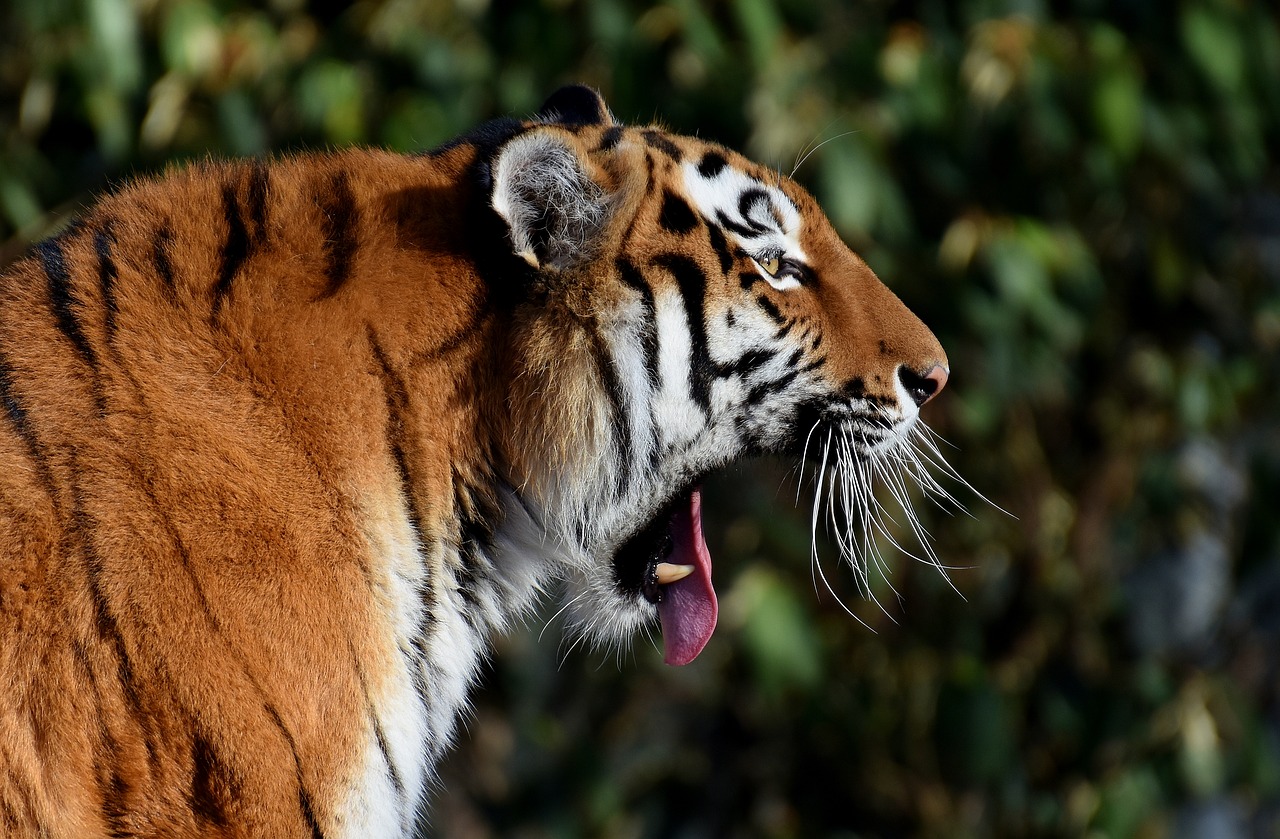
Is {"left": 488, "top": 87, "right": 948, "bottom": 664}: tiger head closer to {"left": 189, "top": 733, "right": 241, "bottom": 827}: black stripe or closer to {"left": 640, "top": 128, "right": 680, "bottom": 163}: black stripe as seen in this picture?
{"left": 640, "top": 128, "right": 680, "bottom": 163}: black stripe

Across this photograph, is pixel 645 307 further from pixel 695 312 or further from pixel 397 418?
pixel 397 418

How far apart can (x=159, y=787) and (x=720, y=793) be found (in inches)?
109

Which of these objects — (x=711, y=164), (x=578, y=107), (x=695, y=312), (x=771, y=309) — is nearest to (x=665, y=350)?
(x=695, y=312)

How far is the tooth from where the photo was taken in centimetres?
204

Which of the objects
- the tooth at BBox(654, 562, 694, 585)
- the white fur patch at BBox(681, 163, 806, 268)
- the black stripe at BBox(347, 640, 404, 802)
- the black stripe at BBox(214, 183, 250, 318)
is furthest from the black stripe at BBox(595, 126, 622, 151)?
the black stripe at BBox(347, 640, 404, 802)

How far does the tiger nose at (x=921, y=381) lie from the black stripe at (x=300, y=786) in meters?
1.00

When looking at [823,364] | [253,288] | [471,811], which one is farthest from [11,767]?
[471,811]

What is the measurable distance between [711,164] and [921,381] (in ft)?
1.47

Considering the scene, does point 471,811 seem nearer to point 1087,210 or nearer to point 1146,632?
point 1146,632

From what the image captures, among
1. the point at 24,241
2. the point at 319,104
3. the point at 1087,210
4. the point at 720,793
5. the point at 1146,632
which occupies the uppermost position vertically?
the point at 319,104

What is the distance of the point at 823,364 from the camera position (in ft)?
6.19

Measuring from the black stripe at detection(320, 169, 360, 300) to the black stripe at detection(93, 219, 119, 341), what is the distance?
9.7 inches

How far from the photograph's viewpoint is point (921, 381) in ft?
6.37

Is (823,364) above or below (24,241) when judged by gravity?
above
